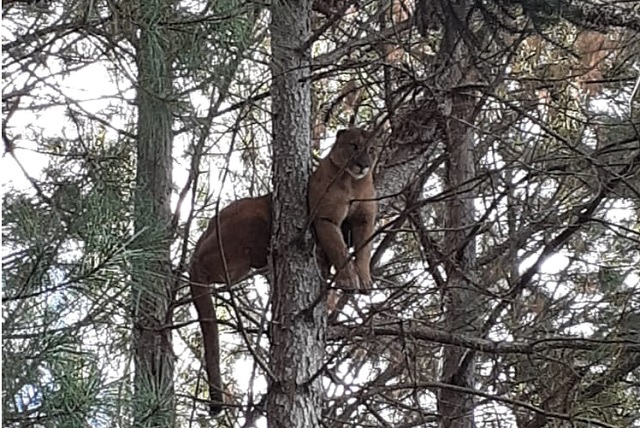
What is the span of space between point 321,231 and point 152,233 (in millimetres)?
861

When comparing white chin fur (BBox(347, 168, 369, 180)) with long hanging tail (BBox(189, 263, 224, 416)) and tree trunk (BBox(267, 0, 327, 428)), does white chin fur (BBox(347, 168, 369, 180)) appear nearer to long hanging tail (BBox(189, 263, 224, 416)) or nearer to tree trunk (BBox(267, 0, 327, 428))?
tree trunk (BBox(267, 0, 327, 428))

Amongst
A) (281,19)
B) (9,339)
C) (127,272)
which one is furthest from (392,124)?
(9,339)

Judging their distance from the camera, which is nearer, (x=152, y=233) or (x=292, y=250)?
(x=152, y=233)

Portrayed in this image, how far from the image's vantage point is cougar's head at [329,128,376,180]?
2.98 m

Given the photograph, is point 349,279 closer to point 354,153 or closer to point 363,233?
point 363,233

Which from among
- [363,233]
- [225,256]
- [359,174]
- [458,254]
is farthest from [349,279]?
[458,254]

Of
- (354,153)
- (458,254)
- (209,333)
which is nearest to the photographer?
(354,153)

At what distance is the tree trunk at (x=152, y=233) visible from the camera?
229cm

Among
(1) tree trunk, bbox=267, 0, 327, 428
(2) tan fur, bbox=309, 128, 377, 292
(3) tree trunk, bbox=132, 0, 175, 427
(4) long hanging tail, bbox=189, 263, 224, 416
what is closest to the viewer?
(3) tree trunk, bbox=132, 0, 175, 427

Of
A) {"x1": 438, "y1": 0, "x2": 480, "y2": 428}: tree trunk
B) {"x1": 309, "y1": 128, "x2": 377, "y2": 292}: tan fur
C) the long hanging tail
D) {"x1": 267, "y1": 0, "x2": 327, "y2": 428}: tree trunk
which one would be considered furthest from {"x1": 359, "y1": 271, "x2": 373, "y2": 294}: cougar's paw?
the long hanging tail

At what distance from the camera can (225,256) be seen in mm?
3312

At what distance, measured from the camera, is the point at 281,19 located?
3104 millimetres

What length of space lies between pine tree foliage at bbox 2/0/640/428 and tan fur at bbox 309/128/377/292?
109mm

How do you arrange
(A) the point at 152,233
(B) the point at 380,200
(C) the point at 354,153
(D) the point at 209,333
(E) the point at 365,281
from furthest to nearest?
(D) the point at 209,333 → (E) the point at 365,281 → (B) the point at 380,200 → (C) the point at 354,153 → (A) the point at 152,233
